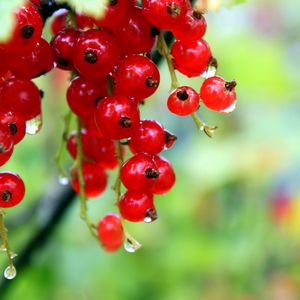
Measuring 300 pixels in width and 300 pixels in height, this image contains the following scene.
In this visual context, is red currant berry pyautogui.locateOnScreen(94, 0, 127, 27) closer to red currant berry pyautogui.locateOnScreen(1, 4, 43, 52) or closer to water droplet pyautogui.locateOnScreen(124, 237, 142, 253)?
red currant berry pyautogui.locateOnScreen(1, 4, 43, 52)

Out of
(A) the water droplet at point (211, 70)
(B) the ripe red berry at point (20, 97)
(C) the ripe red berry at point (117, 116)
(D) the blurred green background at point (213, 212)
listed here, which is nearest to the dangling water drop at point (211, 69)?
(A) the water droplet at point (211, 70)

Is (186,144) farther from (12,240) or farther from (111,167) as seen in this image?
(111,167)

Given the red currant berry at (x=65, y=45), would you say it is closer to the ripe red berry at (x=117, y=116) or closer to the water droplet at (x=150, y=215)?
the ripe red berry at (x=117, y=116)

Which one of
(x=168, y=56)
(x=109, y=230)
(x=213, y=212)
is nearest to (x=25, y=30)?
(x=168, y=56)

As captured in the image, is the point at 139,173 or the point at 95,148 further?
the point at 95,148

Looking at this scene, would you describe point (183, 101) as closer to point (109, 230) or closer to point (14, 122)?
point (14, 122)

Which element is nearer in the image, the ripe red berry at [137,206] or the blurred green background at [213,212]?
the ripe red berry at [137,206]

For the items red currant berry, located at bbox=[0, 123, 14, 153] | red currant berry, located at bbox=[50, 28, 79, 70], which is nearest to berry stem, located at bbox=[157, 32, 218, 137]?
red currant berry, located at bbox=[50, 28, 79, 70]

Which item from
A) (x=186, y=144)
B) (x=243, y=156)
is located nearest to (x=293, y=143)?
(x=243, y=156)
